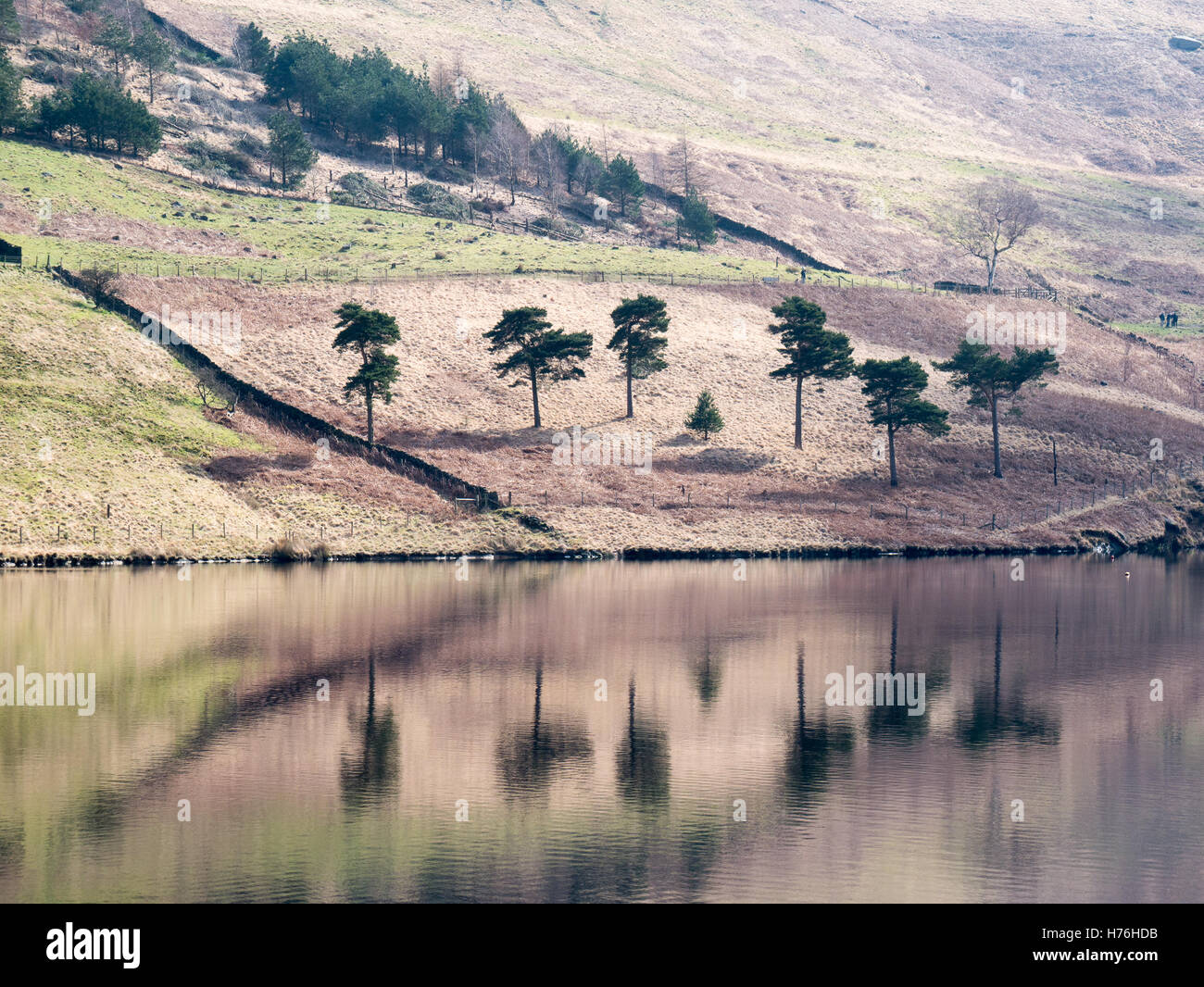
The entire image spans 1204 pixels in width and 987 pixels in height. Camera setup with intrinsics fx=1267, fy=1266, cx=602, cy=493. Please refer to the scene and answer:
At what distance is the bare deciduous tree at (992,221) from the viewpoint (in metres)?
157

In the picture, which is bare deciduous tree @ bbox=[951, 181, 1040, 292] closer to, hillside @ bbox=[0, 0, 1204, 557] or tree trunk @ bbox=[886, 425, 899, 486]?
hillside @ bbox=[0, 0, 1204, 557]

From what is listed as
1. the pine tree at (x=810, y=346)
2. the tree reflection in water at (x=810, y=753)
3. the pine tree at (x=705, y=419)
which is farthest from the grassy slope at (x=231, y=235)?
the tree reflection in water at (x=810, y=753)

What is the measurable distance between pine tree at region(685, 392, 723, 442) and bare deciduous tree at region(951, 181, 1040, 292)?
209 ft

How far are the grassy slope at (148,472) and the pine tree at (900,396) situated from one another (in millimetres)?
29523

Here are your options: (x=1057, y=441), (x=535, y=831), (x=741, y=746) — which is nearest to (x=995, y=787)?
(x=741, y=746)

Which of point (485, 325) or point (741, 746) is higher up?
point (485, 325)

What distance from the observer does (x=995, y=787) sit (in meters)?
28.8

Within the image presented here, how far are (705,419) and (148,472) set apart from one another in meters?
41.0

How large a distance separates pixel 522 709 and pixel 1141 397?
9853cm

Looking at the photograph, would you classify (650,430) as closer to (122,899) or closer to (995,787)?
(995,787)

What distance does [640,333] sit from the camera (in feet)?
320

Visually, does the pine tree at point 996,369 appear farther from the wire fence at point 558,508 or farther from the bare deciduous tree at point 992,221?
the bare deciduous tree at point 992,221

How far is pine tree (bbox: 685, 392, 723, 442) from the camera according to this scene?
96250 millimetres

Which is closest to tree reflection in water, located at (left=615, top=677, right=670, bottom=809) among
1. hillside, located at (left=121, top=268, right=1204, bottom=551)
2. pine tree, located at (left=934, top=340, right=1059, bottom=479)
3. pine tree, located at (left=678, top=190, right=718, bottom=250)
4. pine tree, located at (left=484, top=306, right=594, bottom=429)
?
hillside, located at (left=121, top=268, right=1204, bottom=551)
